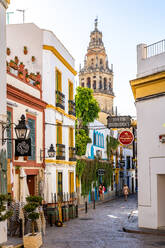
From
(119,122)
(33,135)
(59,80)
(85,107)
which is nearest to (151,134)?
(119,122)

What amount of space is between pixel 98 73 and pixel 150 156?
5606 cm

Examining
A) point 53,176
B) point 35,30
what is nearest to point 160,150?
point 53,176

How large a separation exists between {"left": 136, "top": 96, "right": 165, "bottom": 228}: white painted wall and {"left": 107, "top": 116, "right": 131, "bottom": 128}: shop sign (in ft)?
4.84

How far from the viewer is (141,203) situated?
1623 centimetres

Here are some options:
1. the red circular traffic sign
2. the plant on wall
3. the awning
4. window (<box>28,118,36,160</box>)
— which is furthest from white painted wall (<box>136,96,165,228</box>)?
the plant on wall

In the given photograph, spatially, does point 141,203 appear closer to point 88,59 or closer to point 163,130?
point 163,130

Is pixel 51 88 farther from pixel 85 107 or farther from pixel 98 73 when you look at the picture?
pixel 98 73

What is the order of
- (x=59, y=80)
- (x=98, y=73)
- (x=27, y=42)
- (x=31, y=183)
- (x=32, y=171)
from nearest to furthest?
1. (x=32, y=171)
2. (x=31, y=183)
3. (x=27, y=42)
4. (x=59, y=80)
5. (x=98, y=73)

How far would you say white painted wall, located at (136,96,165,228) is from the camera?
15758 millimetres

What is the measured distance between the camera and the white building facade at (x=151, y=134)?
51.6 ft

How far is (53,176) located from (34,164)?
98.1 inches

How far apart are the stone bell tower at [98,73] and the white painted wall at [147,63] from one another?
178 ft

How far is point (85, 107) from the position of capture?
33906 millimetres

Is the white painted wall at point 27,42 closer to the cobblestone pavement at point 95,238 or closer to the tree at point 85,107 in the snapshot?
the cobblestone pavement at point 95,238
